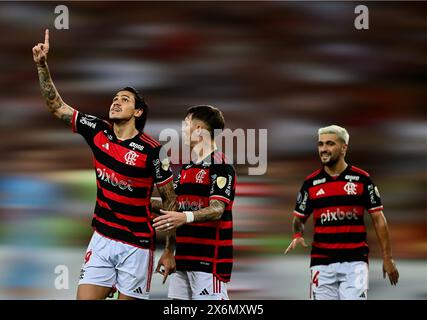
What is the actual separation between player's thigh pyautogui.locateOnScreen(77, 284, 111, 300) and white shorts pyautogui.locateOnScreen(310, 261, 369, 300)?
155 centimetres

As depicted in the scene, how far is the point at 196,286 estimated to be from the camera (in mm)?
4637

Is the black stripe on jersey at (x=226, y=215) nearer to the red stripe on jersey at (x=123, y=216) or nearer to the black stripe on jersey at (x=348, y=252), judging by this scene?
the red stripe on jersey at (x=123, y=216)

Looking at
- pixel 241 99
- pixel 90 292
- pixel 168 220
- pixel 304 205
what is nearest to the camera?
pixel 168 220

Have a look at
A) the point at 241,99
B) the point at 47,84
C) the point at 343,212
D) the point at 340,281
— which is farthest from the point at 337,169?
the point at 241,99

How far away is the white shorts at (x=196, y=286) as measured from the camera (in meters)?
4.62

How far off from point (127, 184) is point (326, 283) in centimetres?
160

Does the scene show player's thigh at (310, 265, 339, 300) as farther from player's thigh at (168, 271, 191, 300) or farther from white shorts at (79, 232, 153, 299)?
white shorts at (79, 232, 153, 299)

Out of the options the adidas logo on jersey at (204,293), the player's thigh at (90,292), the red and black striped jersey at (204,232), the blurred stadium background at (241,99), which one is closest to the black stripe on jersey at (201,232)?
the red and black striped jersey at (204,232)

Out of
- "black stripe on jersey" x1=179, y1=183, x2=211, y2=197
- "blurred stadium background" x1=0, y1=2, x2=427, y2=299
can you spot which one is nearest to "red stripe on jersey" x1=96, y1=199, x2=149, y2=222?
"black stripe on jersey" x1=179, y1=183, x2=211, y2=197

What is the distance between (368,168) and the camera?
7.10 meters

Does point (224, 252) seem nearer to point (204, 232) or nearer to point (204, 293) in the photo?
point (204, 232)

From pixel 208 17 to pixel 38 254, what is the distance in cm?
288

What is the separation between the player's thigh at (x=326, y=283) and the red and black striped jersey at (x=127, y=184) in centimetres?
126

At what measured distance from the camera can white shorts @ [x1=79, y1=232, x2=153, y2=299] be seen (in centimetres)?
430
